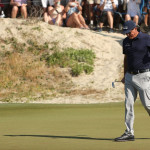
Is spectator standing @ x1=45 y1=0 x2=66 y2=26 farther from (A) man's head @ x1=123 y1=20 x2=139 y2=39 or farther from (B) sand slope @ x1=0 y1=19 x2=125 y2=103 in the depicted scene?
(A) man's head @ x1=123 y1=20 x2=139 y2=39

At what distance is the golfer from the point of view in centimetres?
932

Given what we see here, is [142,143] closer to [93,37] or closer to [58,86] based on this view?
[58,86]

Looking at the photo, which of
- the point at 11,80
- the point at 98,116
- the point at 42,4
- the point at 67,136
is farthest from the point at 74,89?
the point at 67,136

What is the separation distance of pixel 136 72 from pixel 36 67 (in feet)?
40.0

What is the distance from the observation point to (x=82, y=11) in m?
23.6

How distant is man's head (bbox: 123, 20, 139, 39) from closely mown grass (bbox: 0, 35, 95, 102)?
9.57 m

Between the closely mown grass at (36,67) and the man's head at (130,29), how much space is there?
31.4 ft

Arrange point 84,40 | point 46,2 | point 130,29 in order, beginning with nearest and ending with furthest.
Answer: point 130,29, point 46,2, point 84,40

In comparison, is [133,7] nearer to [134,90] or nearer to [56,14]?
[56,14]

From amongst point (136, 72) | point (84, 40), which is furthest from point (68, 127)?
point (84, 40)

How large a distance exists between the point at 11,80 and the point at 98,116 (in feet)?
24.2

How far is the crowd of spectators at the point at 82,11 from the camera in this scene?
22188 millimetres

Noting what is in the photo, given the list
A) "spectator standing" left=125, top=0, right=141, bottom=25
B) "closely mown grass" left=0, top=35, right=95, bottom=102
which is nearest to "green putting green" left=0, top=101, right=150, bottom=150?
"closely mown grass" left=0, top=35, right=95, bottom=102

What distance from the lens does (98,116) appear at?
13.5 meters
